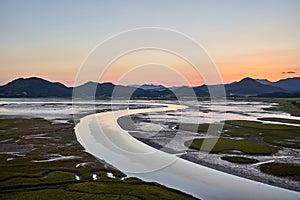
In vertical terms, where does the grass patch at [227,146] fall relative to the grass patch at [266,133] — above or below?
below

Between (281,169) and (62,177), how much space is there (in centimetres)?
2321

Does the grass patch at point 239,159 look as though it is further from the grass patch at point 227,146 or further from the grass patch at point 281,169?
the grass patch at point 227,146

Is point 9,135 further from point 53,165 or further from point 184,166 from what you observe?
point 184,166

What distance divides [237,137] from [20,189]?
39.0 metres

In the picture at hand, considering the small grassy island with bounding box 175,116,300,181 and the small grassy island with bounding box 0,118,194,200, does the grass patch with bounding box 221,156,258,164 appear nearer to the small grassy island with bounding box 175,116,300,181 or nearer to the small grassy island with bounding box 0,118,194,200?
the small grassy island with bounding box 175,116,300,181

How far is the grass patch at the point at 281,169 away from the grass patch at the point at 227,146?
6394 mm

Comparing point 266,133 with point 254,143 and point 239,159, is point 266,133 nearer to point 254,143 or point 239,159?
point 254,143

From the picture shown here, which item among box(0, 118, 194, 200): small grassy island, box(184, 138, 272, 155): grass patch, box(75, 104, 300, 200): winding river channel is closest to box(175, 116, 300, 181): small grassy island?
box(184, 138, 272, 155): grass patch

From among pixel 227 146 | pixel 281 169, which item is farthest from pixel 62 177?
pixel 227 146

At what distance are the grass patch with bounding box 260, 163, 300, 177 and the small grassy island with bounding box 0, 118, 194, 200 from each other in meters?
12.4

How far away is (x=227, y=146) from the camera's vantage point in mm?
44656

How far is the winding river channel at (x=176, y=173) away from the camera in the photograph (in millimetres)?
25772

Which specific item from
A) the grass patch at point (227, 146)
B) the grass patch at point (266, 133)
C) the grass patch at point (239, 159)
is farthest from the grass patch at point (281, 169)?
the grass patch at point (266, 133)

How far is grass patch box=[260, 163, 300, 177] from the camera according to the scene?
3111cm
